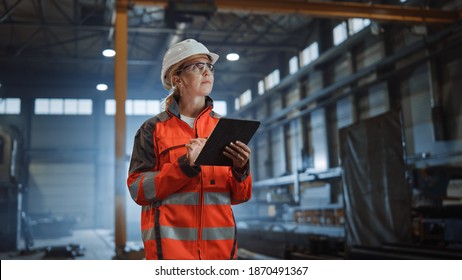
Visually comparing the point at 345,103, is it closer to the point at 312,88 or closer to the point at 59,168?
the point at 312,88

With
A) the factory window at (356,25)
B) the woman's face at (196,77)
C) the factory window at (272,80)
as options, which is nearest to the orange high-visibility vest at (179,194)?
the woman's face at (196,77)

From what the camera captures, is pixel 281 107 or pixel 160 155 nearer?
pixel 160 155

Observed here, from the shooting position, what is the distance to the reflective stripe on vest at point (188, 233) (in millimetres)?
1751

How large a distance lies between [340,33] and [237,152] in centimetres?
1420

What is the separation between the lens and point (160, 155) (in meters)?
1.85

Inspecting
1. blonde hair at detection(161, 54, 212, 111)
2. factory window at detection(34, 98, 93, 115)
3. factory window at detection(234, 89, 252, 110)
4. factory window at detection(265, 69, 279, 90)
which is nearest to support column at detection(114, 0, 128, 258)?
blonde hair at detection(161, 54, 212, 111)

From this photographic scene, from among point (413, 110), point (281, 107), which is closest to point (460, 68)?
point (413, 110)

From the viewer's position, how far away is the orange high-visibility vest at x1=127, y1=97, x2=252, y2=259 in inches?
68.5

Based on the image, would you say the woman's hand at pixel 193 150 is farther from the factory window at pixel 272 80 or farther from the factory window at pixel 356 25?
the factory window at pixel 272 80

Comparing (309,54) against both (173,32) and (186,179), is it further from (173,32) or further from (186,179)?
(186,179)

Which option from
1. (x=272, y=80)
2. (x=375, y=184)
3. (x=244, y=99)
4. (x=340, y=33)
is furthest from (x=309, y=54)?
(x=375, y=184)

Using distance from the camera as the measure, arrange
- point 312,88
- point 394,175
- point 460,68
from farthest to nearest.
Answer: point 312,88 < point 460,68 < point 394,175

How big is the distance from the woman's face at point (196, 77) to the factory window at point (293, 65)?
15.9 m
